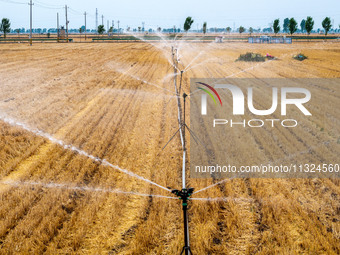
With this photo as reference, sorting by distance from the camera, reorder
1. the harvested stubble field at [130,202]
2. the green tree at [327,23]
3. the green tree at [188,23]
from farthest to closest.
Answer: the green tree at [327,23], the green tree at [188,23], the harvested stubble field at [130,202]

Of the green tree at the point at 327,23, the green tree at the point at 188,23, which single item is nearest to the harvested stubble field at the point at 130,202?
the green tree at the point at 188,23

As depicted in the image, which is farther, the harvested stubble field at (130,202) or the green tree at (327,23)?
the green tree at (327,23)

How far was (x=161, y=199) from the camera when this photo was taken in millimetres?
6090

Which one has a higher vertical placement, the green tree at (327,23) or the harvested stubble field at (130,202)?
the green tree at (327,23)

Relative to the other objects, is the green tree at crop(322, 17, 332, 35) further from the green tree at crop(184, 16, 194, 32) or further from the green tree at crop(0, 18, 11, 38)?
the green tree at crop(0, 18, 11, 38)

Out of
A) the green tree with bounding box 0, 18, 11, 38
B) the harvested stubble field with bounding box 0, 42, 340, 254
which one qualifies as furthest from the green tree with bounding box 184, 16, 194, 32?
the green tree with bounding box 0, 18, 11, 38

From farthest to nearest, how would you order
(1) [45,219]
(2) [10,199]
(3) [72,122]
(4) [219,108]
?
(4) [219,108] < (3) [72,122] < (2) [10,199] < (1) [45,219]

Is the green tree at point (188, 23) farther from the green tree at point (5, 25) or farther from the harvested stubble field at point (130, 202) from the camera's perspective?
the green tree at point (5, 25)

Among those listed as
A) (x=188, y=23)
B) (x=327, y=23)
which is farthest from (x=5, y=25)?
(x=327, y=23)

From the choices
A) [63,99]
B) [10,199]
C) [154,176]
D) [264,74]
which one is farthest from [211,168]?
[264,74]

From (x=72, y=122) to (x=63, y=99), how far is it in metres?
4.06

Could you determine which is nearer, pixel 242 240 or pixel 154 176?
pixel 242 240

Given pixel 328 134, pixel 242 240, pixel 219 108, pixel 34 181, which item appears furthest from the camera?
pixel 219 108

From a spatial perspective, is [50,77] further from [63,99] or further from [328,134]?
[328,134]
